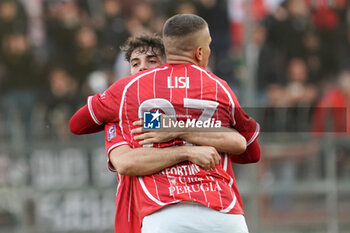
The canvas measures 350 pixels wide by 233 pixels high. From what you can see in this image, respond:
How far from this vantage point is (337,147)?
8.89 meters

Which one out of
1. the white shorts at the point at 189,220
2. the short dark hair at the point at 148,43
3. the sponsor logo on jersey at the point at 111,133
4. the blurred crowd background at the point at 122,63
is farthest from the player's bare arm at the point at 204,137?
the blurred crowd background at the point at 122,63

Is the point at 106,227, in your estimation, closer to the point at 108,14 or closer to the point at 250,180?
the point at 250,180

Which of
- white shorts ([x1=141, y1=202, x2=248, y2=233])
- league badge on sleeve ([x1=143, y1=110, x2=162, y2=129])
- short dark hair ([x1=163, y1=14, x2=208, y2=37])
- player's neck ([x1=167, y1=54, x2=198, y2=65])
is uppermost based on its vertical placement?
short dark hair ([x1=163, y1=14, x2=208, y2=37])

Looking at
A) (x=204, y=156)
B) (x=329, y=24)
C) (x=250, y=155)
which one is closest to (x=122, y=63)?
(x=329, y=24)

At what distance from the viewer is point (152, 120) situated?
127 inches

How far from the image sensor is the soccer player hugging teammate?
3.16m

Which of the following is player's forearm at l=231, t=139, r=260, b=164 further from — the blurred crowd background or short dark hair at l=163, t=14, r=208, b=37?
the blurred crowd background

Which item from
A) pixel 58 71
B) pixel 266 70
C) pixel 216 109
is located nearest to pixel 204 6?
pixel 266 70

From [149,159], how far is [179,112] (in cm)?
29

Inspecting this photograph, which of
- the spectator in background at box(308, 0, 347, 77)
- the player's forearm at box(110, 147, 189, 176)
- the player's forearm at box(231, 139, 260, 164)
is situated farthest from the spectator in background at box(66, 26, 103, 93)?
the player's forearm at box(110, 147, 189, 176)

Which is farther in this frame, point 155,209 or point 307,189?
point 307,189

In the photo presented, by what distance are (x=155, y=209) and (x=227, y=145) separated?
1.72ft

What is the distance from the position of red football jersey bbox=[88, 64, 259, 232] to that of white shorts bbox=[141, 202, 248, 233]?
0.03 meters

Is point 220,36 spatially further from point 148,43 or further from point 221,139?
point 221,139
